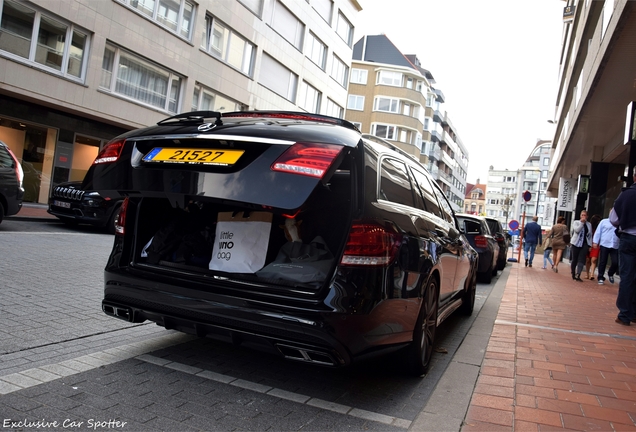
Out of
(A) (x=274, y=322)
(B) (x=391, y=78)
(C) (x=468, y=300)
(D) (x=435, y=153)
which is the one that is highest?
(B) (x=391, y=78)

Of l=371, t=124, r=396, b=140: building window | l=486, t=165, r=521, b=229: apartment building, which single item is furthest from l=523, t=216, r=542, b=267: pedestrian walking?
l=486, t=165, r=521, b=229: apartment building

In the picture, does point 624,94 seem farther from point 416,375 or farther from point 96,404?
point 96,404

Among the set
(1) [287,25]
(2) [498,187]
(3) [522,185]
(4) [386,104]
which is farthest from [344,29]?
(2) [498,187]

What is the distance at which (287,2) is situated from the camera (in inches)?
1185

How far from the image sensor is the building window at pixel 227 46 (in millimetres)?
24703

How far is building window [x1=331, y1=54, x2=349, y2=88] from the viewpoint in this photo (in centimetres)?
3722

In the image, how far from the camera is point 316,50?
34.5 metres

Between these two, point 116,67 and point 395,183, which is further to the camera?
point 116,67

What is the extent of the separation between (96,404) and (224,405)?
69cm

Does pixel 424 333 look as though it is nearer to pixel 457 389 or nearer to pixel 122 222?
pixel 457 389

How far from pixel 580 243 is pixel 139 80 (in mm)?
16848

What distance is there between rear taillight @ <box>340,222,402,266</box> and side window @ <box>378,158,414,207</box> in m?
0.32

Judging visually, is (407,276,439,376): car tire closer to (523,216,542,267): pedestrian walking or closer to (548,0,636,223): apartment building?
(548,0,636,223): apartment building

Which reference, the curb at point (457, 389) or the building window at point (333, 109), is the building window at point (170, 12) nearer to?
the building window at point (333, 109)
